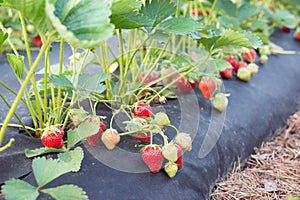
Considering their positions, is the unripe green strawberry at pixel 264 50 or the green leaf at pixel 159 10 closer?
the green leaf at pixel 159 10

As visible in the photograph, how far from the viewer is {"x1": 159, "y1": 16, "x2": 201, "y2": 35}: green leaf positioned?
1.21 m

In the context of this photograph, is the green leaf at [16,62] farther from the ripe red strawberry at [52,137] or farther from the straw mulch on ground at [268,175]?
the straw mulch on ground at [268,175]

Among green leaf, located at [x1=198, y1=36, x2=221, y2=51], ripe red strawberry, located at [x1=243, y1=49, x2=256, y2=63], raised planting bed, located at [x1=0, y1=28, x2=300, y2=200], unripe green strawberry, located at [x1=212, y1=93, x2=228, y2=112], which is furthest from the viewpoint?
ripe red strawberry, located at [x1=243, y1=49, x2=256, y2=63]

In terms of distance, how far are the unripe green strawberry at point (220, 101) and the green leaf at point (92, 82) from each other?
56cm

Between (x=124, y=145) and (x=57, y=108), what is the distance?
21 cm

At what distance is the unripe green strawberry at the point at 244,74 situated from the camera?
1.92 metres

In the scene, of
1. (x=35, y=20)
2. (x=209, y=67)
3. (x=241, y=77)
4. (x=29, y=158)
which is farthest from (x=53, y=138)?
(x=241, y=77)

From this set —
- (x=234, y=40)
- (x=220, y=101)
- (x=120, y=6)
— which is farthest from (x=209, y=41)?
(x=120, y=6)

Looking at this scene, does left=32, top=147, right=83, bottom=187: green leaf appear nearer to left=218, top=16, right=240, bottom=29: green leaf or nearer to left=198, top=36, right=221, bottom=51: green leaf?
left=198, top=36, right=221, bottom=51: green leaf

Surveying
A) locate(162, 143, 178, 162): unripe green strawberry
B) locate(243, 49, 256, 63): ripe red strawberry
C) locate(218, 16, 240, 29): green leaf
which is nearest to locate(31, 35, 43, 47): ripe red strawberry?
locate(218, 16, 240, 29): green leaf

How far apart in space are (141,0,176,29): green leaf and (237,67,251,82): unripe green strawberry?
745mm

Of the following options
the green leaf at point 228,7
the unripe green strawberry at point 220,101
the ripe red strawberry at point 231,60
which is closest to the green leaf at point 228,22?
the green leaf at point 228,7

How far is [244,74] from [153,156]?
3.07 ft

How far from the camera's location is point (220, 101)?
5.19 feet
